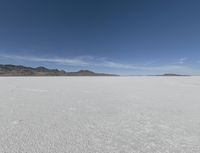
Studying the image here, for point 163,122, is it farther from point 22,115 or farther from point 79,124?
point 22,115

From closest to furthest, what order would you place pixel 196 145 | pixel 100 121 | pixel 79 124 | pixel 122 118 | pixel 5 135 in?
1. pixel 196 145
2. pixel 5 135
3. pixel 79 124
4. pixel 100 121
5. pixel 122 118

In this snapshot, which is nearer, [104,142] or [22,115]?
[104,142]

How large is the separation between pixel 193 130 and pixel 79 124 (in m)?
1.71

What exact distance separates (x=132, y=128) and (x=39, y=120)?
153 centimetres

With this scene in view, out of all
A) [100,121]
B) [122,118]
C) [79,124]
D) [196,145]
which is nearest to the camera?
[196,145]

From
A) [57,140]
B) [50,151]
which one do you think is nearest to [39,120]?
[57,140]

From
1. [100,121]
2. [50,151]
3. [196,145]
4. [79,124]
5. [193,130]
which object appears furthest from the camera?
[100,121]

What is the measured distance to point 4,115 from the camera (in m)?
2.79

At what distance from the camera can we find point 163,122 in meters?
2.65

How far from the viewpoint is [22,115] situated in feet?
9.34

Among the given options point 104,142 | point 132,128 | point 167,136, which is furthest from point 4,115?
point 167,136

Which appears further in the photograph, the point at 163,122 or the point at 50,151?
the point at 163,122

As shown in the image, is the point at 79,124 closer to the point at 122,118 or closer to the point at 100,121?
the point at 100,121

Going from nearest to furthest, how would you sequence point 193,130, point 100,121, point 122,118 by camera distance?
point 193,130 → point 100,121 → point 122,118
